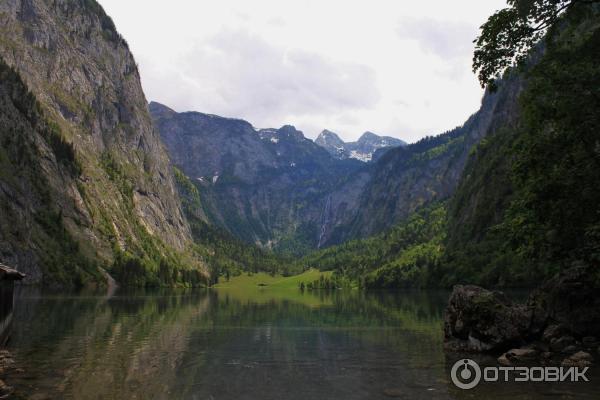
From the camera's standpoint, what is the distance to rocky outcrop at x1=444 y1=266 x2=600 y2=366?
3912 cm

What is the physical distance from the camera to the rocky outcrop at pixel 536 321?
128 ft

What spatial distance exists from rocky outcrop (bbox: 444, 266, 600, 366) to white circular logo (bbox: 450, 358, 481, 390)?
10.2ft

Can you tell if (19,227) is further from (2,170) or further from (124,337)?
(124,337)

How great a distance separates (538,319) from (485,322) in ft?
18.0

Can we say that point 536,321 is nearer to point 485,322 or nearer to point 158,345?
point 485,322

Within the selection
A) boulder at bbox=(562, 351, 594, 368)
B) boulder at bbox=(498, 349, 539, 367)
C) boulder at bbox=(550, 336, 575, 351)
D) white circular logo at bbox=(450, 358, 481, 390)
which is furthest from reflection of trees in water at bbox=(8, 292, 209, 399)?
boulder at bbox=(550, 336, 575, 351)

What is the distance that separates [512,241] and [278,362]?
20077 millimetres

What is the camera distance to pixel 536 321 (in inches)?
1681

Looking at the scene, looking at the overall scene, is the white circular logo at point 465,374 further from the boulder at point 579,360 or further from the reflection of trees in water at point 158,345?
the boulder at point 579,360

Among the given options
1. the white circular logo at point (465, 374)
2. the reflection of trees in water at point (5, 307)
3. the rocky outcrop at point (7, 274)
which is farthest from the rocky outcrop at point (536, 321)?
the reflection of trees in water at point (5, 307)

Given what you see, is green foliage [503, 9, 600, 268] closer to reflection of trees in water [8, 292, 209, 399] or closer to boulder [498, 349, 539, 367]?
boulder [498, 349, 539, 367]

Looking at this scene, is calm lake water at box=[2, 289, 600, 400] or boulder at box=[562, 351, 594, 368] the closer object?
calm lake water at box=[2, 289, 600, 400]

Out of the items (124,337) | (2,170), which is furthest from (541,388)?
(2,170)

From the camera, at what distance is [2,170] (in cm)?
19888
